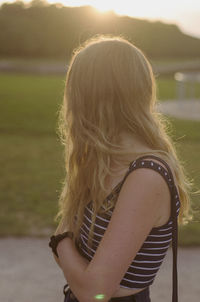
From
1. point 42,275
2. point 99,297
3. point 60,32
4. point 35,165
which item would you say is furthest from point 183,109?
point 60,32

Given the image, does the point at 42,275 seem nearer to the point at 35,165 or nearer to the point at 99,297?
the point at 99,297

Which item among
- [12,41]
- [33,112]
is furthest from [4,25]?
[33,112]

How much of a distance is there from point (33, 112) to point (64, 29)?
170 feet

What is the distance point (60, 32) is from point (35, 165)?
5901 cm

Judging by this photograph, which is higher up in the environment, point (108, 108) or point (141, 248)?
Answer: point (108, 108)

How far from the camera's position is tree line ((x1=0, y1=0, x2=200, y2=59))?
60344 mm

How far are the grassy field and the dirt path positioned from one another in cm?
34

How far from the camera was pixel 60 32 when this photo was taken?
65.1m

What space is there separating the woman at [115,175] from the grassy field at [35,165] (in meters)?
1.33

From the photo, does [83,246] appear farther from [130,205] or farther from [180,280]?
[180,280]

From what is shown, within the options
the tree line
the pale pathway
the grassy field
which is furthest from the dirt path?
the tree line

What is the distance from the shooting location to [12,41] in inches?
2373

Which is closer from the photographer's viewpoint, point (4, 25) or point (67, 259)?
point (67, 259)

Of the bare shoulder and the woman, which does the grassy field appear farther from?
the bare shoulder
